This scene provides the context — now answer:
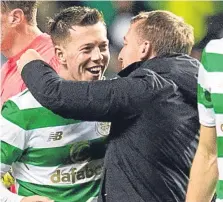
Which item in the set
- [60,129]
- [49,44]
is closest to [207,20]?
A: [49,44]

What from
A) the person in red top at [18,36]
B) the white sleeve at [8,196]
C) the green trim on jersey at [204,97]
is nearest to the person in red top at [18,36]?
the person in red top at [18,36]

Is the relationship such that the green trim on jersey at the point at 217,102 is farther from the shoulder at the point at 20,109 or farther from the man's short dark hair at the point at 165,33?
the shoulder at the point at 20,109

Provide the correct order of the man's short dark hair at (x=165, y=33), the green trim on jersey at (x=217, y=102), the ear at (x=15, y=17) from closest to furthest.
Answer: the green trim on jersey at (x=217, y=102) < the man's short dark hair at (x=165, y=33) < the ear at (x=15, y=17)

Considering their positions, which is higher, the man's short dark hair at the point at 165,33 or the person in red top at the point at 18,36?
the man's short dark hair at the point at 165,33

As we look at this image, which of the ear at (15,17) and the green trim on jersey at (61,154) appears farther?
the ear at (15,17)

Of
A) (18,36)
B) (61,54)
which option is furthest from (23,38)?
(61,54)

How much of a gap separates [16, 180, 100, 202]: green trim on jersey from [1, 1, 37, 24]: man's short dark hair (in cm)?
44

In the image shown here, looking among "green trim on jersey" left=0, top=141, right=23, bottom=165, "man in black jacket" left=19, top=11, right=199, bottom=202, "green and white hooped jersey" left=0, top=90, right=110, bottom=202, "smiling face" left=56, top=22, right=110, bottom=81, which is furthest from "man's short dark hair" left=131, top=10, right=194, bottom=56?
"green trim on jersey" left=0, top=141, right=23, bottom=165

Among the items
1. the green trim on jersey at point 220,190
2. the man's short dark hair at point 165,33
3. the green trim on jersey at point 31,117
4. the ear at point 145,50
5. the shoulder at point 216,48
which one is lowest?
the green trim on jersey at point 220,190

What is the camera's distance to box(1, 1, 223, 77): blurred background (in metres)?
1.76

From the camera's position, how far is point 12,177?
5.05 ft

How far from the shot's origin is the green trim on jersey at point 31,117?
141 cm

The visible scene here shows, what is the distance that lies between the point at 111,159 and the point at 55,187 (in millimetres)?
184

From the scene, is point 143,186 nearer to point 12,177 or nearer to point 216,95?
point 216,95
